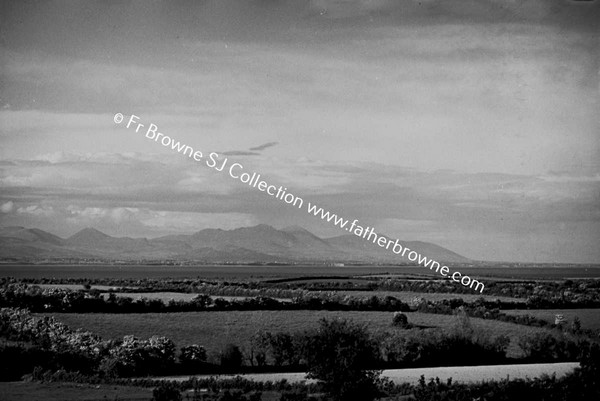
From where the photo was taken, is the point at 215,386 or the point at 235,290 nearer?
the point at 215,386

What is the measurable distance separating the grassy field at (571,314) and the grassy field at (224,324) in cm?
479

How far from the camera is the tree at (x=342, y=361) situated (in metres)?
19.7

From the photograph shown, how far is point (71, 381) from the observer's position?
23.2 metres

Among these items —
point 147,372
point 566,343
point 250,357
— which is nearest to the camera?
point 147,372

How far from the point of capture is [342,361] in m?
20.1

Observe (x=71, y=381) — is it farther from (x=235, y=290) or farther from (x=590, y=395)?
(x=235, y=290)

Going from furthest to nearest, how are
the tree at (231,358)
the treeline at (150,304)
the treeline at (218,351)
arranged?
the treeline at (150,304) → the tree at (231,358) → the treeline at (218,351)

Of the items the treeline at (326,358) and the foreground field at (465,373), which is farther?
the foreground field at (465,373)

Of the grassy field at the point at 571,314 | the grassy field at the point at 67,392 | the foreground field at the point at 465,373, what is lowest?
the foreground field at the point at 465,373

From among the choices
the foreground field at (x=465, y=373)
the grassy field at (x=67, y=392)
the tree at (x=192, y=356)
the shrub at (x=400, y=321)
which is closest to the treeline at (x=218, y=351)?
the tree at (x=192, y=356)

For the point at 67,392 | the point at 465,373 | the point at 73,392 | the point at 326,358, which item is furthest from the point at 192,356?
the point at 465,373

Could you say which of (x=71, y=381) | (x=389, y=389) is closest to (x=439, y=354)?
(x=389, y=389)

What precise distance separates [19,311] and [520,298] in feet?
126

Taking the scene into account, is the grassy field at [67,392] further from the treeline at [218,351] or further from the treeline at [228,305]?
the treeline at [228,305]
